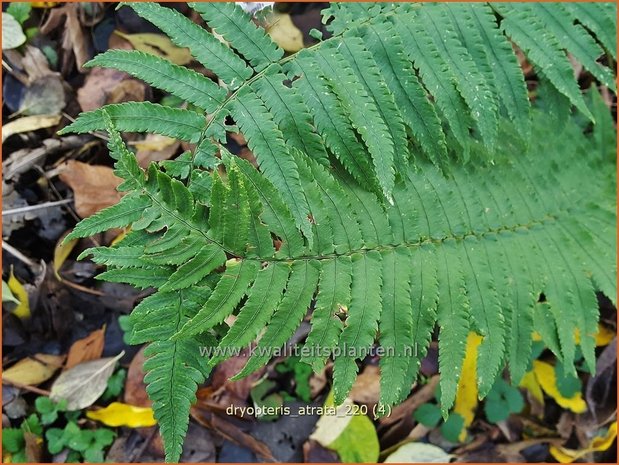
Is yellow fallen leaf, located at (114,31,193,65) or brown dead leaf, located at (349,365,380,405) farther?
yellow fallen leaf, located at (114,31,193,65)

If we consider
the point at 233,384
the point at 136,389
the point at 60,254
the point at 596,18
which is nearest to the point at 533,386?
the point at 233,384

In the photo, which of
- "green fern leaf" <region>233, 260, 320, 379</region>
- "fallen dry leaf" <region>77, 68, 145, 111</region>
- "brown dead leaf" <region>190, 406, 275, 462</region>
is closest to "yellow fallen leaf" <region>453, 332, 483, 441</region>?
"brown dead leaf" <region>190, 406, 275, 462</region>

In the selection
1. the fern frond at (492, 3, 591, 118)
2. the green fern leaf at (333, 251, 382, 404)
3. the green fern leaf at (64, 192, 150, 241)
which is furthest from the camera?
the fern frond at (492, 3, 591, 118)

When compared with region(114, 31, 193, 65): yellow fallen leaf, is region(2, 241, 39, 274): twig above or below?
below

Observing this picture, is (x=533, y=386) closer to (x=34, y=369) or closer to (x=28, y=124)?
(x=34, y=369)

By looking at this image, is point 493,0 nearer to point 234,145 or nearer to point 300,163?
point 300,163

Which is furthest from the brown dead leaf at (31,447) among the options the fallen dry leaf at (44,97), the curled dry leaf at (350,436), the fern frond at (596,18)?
the fern frond at (596,18)

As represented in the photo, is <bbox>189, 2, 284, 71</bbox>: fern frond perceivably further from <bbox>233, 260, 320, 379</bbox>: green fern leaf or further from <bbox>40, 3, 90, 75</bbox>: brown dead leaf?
<bbox>40, 3, 90, 75</bbox>: brown dead leaf
